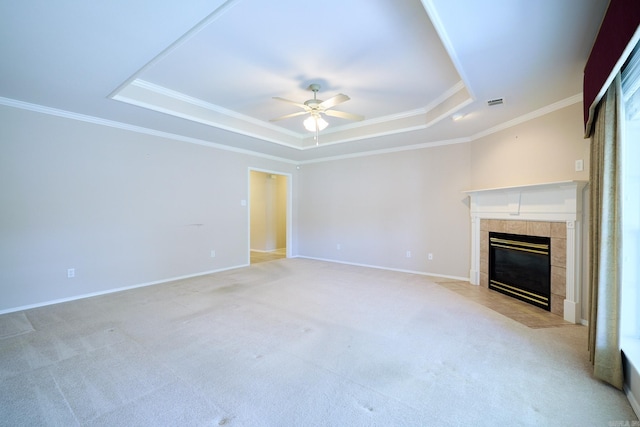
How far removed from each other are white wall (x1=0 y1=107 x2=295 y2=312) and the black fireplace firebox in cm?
485

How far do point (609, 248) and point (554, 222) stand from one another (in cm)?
163

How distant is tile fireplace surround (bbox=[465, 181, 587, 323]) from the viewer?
3.12m

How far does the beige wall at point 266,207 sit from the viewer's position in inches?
329

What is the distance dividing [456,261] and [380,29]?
4.01 m

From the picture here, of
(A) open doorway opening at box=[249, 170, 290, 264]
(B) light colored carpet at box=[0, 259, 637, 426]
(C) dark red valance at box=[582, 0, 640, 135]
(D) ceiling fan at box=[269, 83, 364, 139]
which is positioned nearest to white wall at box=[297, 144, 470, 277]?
(A) open doorway opening at box=[249, 170, 290, 264]

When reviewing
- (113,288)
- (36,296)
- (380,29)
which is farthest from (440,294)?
(36,296)

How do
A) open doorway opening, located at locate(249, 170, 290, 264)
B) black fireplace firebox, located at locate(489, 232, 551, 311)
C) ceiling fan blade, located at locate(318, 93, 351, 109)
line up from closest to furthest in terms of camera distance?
1. ceiling fan blade, located at locate(318, 93, 351, 109)
2. black fireplace firebox, located at locate(489, 232, 551, 311)
3. open doorway opening, located at locate(249, 170, 290, 264)

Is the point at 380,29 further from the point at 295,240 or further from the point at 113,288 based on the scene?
the point at 295,240

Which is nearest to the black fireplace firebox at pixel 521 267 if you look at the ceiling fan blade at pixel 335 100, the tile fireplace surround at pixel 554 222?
the tile fireplace surround at pixel 554 222

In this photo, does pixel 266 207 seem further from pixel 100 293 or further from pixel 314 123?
pixel 314 123

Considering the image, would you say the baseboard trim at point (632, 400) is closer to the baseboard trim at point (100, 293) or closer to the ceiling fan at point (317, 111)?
the ceiling fan at point (317, 111)

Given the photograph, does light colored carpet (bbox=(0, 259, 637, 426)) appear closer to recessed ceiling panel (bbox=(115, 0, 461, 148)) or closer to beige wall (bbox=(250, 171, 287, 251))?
recessed ceiling panel (bbox=(115, 0, 461, 148))

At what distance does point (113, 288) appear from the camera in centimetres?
414

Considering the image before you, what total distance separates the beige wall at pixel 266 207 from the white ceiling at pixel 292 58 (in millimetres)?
3950
